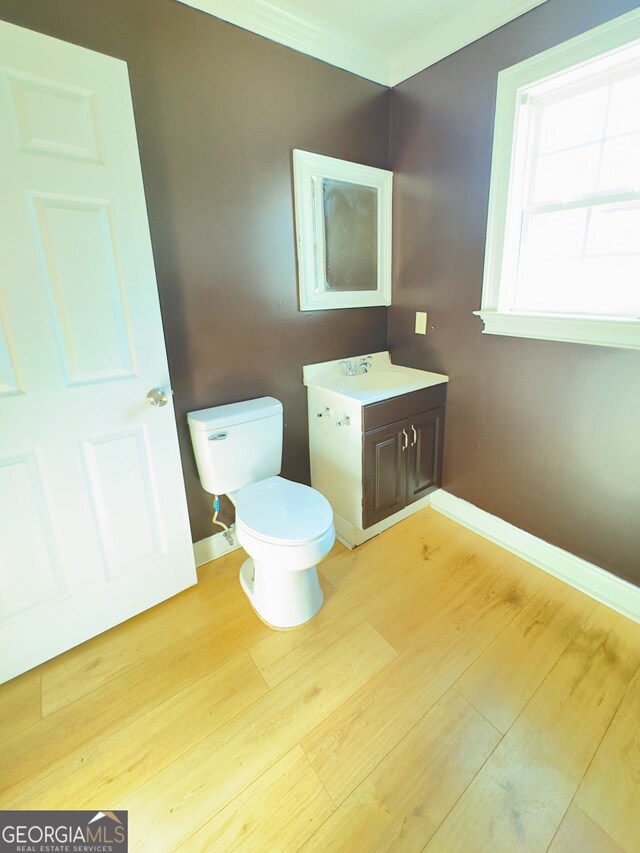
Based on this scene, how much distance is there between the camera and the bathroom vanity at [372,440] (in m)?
1.90

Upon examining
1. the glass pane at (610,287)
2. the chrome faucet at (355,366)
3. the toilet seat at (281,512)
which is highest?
the glass pane at (610,287)

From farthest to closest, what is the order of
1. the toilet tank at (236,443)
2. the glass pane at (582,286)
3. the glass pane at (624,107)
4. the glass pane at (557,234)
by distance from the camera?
1. the toilet tank at (236,443)
2. the glass pane at (557,234)
3. the glass pane at (582,286)
4. the glass pane at (624,107)

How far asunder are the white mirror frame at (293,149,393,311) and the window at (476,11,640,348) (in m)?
0.63

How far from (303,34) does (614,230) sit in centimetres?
154

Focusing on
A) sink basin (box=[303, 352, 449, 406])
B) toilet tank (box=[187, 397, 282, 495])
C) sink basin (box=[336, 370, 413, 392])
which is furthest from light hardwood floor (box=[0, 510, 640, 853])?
sink basin (box=[336, 370, 413, 392])

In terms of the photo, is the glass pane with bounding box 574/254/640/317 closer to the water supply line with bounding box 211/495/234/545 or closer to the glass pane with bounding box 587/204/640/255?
the glass pane with bounding box 587/204/640/255

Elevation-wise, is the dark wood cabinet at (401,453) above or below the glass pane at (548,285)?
below

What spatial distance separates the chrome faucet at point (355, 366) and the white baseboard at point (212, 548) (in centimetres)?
105

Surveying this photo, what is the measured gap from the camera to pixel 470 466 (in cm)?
214

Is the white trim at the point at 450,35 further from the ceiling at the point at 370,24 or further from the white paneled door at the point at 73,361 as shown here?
the white paneled door at the point at 73,361

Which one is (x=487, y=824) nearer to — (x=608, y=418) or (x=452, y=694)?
(x=452, y=694)

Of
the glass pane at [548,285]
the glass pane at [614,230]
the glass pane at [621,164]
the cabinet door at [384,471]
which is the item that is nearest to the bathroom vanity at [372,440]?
the cabinet door at [384,471]

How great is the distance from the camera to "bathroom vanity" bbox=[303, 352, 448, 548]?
1896 millimetres

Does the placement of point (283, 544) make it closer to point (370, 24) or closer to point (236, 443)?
point (236, 443)
